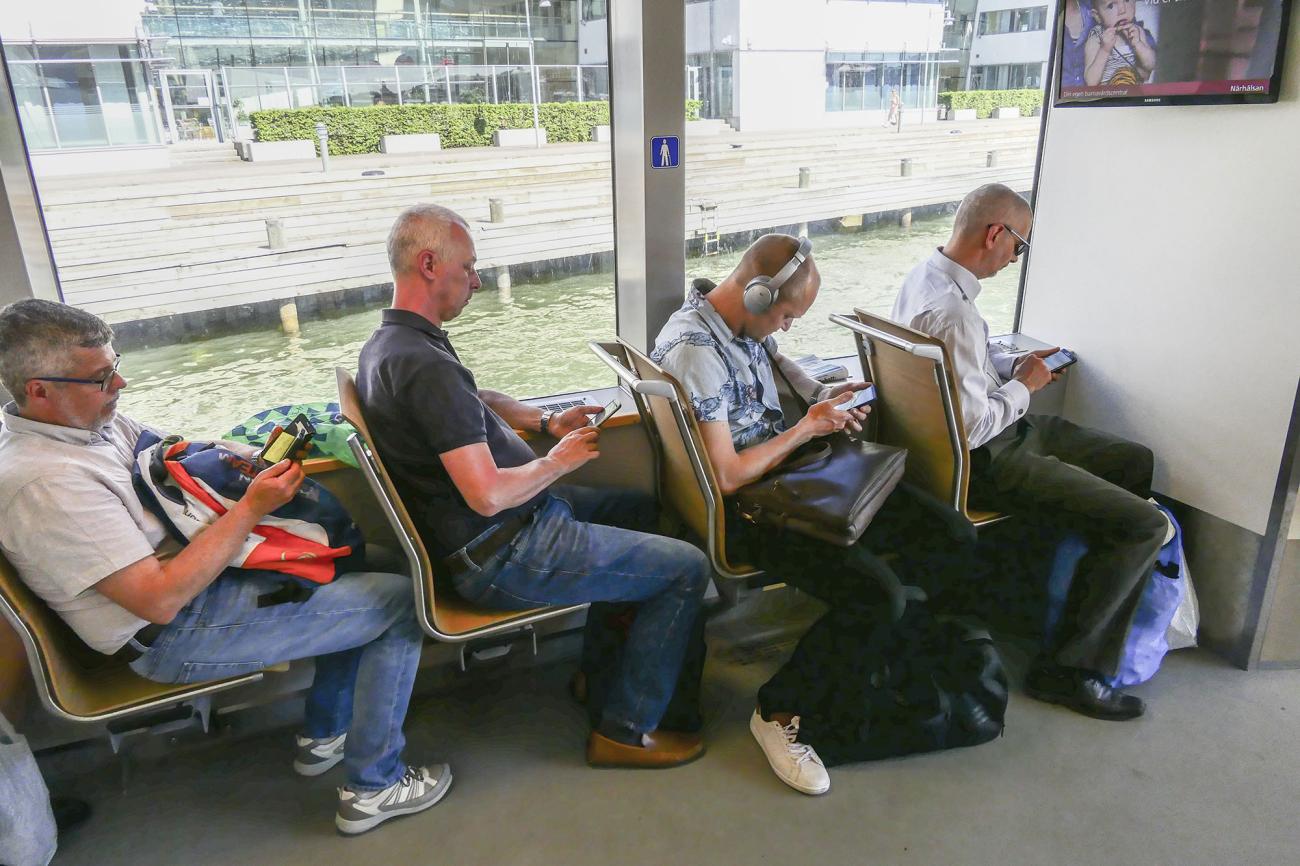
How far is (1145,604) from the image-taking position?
2486mm

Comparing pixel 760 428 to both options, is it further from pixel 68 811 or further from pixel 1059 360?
pixel 68 811

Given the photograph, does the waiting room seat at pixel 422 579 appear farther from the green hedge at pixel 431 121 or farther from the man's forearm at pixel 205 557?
the green hedge at pixel 431 121

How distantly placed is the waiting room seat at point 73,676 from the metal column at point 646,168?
5.37 ft

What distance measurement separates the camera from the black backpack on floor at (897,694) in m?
2.20

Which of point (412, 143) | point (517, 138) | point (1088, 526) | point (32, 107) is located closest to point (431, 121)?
point (412, 143)

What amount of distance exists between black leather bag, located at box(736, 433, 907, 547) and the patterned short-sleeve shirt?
17 cm

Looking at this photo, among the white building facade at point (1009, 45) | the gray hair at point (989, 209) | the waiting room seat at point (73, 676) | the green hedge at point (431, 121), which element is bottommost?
the waiting room seat at point (73, 676)

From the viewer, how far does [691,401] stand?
7.00 feet

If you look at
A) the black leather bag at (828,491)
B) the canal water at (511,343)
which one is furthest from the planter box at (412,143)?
the black leather bag at (828,491)

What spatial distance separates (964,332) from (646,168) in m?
1.07

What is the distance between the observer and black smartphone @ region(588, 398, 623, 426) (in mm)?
2210

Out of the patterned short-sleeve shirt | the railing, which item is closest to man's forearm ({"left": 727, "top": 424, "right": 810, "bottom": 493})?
the patterned short-sleeve shirt

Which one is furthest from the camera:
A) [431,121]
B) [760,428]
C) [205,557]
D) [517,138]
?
[517,138]

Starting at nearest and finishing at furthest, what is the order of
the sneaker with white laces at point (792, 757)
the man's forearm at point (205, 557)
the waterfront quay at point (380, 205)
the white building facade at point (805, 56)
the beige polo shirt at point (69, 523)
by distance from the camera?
1. the beige polo shirt at point (69, 523)
2. the man's forearm at point (205, 557)
3. the sneaker with white laces at point (792, 757)
4. the waterfront quay at point (380, 205)
5. the white building facade at point (805, 56)
